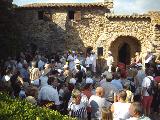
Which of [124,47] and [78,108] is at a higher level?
[124,47]

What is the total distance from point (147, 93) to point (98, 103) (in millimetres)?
4361

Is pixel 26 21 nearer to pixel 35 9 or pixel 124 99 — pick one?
pixel 35 9

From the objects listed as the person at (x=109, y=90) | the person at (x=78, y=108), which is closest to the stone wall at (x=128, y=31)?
the person at (x=109, y=90)

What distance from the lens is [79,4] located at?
1251 inches

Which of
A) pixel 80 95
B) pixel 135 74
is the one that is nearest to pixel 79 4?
pixel 135 74

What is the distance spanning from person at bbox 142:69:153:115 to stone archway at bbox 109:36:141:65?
1377 cm

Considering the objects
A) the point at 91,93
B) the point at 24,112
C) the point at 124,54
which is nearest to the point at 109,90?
the point at 91,93

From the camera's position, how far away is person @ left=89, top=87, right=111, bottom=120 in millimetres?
11977

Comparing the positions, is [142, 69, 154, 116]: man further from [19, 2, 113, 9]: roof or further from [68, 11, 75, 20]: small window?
[68, 11, 75, 20]: small window

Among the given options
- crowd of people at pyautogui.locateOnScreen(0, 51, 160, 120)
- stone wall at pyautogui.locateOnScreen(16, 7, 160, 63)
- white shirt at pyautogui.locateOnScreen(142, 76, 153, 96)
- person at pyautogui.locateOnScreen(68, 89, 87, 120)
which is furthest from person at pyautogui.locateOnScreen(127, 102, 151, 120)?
stone wall at pyautogui.locateOnScreen(16, 7, 160, 63)

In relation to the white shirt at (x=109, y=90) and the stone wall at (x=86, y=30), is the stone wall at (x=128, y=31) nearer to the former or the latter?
the stone wall at (x=86, y=30)

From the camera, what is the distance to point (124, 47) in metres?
30.6

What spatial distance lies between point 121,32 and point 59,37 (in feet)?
15.4

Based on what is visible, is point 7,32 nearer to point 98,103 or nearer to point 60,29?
point 60,29
